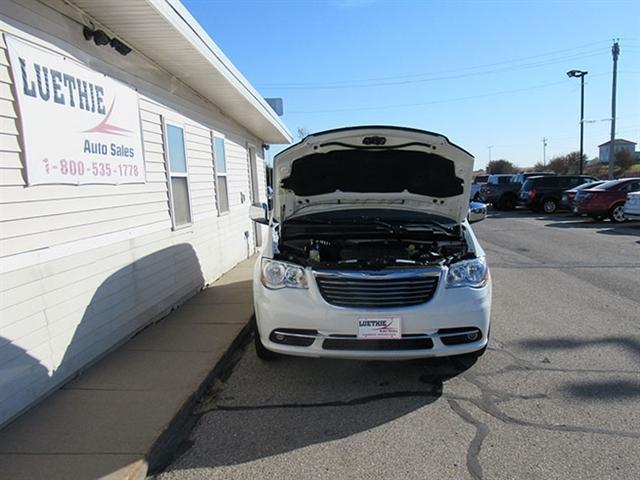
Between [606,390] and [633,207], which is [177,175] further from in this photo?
[633,207]

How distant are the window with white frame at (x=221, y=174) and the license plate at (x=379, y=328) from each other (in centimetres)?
570

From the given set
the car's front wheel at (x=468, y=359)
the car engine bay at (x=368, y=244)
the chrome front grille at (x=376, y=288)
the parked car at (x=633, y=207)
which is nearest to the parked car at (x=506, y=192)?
the parked car at (x=633, y=207)

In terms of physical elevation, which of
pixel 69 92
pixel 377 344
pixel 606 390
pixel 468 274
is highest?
pixel 69 92

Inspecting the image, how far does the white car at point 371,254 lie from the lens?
361 centimetres

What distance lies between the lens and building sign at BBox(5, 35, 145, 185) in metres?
3.50

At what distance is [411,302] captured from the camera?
364cm

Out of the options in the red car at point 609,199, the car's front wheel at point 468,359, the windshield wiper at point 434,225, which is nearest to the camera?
the car's front wheel at point 468,359

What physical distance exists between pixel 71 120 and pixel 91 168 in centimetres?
48

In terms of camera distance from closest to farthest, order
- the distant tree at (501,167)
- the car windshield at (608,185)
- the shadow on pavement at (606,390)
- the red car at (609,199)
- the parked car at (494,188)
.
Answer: the shadow on pavement at (606,390) < the red car at (609,199) < the car windshield at (608,185) < the parked car at (494,188) < the distant tree at (501,167)

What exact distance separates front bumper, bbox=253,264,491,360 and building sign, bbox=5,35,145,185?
2077 mm

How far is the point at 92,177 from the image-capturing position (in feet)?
14.3

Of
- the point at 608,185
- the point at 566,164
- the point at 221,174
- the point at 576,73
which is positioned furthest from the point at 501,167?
the point at 221,174

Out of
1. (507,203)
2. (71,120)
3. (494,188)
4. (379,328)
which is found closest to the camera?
(379,328)

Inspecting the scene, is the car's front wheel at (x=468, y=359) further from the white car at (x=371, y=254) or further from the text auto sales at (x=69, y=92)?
the text auto sales at (x=69, y=92)
